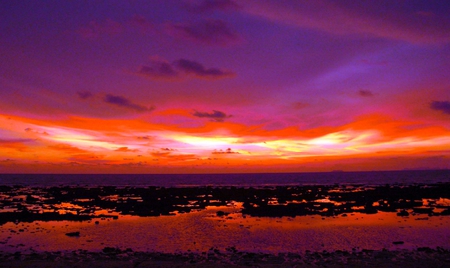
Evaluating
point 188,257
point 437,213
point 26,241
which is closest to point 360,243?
point 188,257

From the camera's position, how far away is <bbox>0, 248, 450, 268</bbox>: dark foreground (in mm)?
19078

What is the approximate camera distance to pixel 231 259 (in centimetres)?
2036

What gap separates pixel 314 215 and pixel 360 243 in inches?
613

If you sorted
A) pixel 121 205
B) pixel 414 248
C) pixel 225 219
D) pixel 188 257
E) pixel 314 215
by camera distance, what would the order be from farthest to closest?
pixel 121 205, pixel 314 215, pixel 225 219, pixel 414 248, pixel 188 257

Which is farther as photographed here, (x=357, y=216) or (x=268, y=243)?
(x=357, y=216)

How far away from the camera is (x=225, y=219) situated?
122 feet

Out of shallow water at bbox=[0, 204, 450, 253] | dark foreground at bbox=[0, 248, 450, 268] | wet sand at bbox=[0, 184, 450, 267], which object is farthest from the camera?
shallow water at bbox=[0, 204, 450, 253]

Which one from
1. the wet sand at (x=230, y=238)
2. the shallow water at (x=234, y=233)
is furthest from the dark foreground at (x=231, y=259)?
the shallow water at (x=234, y=233)

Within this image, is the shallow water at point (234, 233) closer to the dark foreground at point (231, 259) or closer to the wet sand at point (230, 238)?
the wet sand at point (230, 238)

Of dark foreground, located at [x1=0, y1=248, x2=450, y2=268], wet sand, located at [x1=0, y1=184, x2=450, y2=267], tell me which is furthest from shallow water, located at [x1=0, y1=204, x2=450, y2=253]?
dark foreground, located at [x1=0, y1=248, x2=450, y2=268]

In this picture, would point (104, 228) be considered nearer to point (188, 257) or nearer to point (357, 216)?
point (188, 257)

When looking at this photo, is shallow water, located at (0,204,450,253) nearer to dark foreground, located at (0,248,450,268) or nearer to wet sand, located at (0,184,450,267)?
wet sand, located at (0,184,450,267)

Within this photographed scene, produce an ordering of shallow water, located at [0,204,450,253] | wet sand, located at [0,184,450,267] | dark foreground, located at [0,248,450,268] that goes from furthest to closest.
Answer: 1. shallow water, located at [0,204,450,253]
2. wet sand, located at [0,184,450,267]
3. dark foreground, located at [0,248,450,268]

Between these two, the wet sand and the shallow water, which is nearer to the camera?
the wet sand
